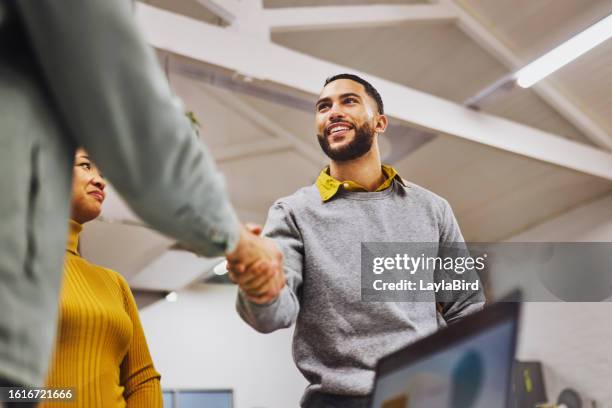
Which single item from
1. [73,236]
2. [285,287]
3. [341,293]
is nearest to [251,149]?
[73,236]

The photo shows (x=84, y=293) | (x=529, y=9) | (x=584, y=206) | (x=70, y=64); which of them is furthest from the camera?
(x=584, y=206)

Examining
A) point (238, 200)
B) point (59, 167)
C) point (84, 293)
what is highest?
point (238, 200)

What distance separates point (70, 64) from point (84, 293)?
1.00 metres

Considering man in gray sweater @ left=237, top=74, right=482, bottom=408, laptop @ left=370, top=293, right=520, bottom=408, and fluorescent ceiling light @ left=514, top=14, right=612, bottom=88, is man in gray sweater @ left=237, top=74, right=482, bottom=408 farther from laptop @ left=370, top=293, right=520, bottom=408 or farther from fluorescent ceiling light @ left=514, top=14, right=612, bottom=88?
fluorescent ceiling light @ left=514, top=14, right=612, bottom=88

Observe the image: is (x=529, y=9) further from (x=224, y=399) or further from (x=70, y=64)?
(x=224, y=399)

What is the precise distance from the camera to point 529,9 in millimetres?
4262

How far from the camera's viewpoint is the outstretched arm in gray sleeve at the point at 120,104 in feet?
1.68

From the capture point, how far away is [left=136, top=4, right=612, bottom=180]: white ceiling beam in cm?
318

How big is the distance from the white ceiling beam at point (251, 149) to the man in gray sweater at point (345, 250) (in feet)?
13.5

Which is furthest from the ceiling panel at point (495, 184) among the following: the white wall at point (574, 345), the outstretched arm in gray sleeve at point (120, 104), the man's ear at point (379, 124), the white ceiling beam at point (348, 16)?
the outstretched arm in gray sleeve at point (120, 104)

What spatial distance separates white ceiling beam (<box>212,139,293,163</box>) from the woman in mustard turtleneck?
4021 mm

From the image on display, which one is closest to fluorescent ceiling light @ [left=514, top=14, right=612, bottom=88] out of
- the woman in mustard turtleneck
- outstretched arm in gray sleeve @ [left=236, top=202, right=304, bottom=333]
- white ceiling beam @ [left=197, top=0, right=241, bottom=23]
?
white ceiling beam @ [left=197, top=0, right=241, bottom=23]

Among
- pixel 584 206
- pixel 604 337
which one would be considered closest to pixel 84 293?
pixel 604 337

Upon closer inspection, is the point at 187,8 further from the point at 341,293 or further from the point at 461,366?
the point at 461,366
